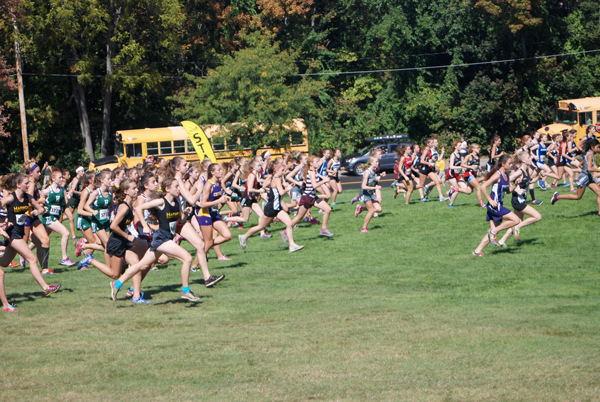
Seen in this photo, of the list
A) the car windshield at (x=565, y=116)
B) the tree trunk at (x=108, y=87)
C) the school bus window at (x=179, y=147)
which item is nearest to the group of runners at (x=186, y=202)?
the car windshield at (x=565, y=116)

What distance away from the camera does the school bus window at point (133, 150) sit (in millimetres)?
33562

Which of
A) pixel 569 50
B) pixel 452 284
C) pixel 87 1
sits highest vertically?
pixel 87 1

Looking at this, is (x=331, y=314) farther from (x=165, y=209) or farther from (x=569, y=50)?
(x=569, y=50)

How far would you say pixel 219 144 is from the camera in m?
35.0

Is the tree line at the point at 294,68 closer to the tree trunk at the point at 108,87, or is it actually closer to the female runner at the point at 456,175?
the tree trunk at the point at 108,87

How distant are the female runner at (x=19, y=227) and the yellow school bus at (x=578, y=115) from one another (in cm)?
2735

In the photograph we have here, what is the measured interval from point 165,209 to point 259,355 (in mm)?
2922

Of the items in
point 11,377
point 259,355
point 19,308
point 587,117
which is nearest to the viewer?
point 11,377

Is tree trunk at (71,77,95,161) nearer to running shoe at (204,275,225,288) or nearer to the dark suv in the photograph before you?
the dark suv

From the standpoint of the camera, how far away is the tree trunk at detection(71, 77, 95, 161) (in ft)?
127

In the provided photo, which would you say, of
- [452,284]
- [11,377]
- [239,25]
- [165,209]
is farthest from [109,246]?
[239,25]

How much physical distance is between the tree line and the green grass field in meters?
23.3

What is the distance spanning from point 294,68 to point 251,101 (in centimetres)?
669

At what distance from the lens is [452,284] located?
1040 cm
